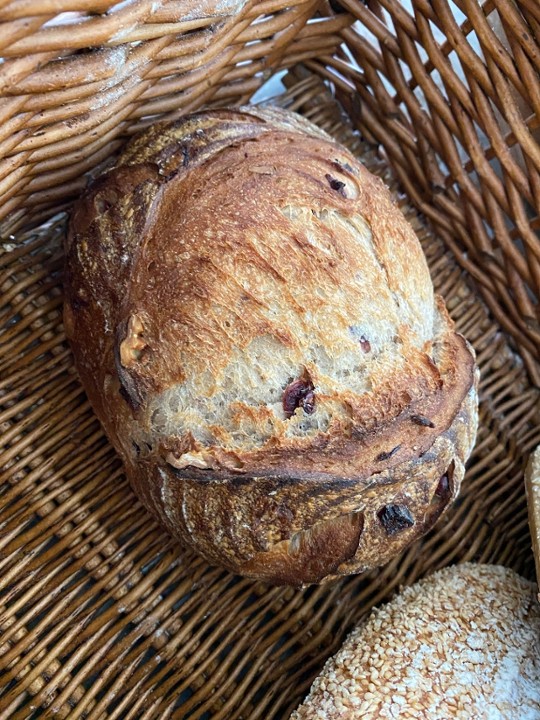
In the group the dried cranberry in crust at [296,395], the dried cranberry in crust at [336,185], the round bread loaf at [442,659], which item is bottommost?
the round bread loaf at [442,659]

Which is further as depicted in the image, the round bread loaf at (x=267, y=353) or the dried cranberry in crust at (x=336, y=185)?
the dried cranberry in crust at (x=336, y=185)

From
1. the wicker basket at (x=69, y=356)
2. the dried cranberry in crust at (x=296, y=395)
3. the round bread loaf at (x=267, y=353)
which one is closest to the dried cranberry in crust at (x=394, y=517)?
the round bread loaf at (x=267, y=353)

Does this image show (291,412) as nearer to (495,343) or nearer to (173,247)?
(173,247)

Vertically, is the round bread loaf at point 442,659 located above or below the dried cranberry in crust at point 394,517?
below

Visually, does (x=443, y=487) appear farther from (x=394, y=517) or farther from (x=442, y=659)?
(x=442, y=659)

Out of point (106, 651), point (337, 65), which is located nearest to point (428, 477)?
point (106, 651)

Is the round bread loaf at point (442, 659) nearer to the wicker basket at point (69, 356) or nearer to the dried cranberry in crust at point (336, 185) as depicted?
the wicker basket at point (69, 356)

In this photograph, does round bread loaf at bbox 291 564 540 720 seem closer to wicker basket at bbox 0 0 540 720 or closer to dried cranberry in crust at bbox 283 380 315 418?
wicker basket at bbox 0 0 540 720
